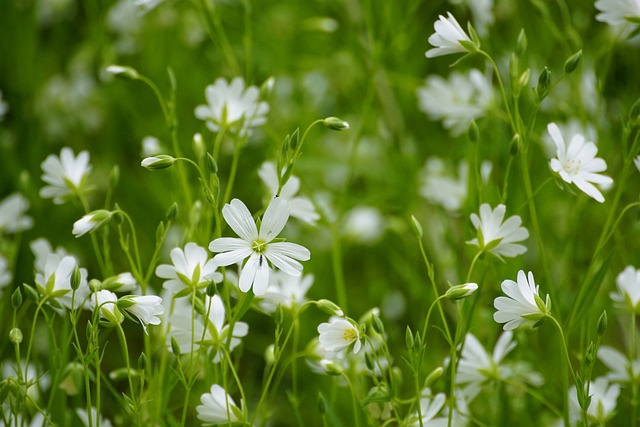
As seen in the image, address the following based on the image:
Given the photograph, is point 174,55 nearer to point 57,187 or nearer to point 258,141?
point 258,141

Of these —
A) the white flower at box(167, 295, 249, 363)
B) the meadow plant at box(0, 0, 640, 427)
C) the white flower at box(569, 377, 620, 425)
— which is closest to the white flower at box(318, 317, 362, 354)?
the meadow plant at box(0, 0, 640, 427)

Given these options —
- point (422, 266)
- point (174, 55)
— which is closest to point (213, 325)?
point (422, 266)

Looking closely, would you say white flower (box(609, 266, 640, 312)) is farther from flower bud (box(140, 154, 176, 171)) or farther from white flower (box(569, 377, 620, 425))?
flower bud (box(140, 154, 176, 171))

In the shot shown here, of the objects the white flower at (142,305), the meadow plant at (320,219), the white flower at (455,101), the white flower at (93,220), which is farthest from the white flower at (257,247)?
the white flower at (455,101)

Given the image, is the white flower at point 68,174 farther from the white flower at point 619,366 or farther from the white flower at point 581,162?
the white flower at point 619,366

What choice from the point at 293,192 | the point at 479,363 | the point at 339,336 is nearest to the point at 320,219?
the point at 293,192
